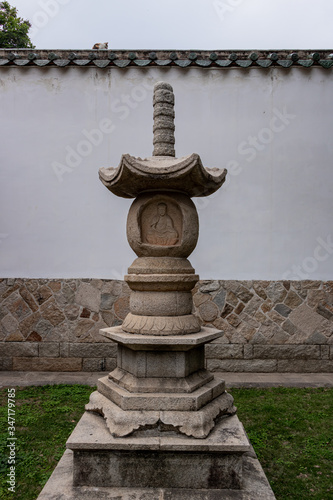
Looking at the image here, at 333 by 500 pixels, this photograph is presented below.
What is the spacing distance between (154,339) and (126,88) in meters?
4.69

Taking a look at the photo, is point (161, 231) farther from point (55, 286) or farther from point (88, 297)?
point (55, 286)

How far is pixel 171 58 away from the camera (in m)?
6.02

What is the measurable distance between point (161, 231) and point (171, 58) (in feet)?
13.2

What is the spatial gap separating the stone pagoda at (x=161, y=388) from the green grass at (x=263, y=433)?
0.57 metres

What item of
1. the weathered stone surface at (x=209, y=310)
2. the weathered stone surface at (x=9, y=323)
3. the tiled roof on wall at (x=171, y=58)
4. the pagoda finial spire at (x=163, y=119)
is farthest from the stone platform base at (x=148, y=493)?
the tiled roof on wall at (x=171, y=58)

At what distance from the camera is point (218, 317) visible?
20.1 ft

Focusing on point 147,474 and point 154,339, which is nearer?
point 147,474

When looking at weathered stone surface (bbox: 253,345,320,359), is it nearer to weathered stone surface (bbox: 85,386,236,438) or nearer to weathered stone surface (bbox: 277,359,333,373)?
weathered stone surface (bbox: 277,359,333,373)

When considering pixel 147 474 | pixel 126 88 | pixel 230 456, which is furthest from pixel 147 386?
pixel 126 88

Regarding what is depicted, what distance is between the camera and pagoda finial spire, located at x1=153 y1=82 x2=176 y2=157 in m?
3.17

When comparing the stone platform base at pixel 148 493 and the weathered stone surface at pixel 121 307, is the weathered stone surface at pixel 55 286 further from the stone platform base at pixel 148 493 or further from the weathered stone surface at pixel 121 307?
the stone platform base at pixel 148 493

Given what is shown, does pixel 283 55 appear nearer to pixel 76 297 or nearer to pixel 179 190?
pixel 179 190

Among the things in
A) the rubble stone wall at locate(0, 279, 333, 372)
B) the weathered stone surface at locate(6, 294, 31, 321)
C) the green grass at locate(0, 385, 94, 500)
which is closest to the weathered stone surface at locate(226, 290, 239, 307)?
the rubble stone wall at locate(0, 279, 333, 372)

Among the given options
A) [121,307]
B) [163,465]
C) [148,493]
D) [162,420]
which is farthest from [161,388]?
[121,307]
